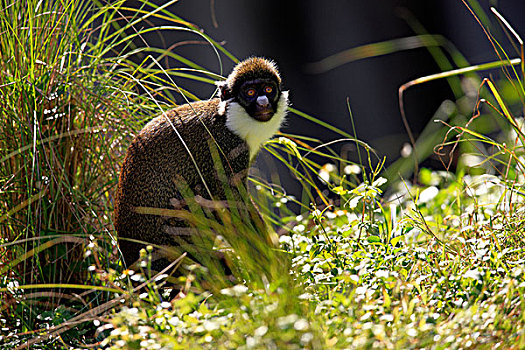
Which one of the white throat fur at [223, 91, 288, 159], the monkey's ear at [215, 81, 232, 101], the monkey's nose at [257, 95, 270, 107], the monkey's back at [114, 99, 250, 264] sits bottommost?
the monkey's back at [114, 99, 250, 264]

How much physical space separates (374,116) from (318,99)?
59cm

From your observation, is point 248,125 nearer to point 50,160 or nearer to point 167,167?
point 167,167

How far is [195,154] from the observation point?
3.37 metres

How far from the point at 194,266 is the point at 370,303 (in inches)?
25.1

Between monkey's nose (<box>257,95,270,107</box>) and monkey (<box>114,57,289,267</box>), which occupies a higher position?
monkey's nose (<box>257,95,270,107</box>)

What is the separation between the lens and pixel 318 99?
21.9 feet

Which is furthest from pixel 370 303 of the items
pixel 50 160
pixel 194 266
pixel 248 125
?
pixel 50 160

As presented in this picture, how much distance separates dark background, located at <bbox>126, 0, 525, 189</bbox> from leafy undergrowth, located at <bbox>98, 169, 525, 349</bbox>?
3474 mm

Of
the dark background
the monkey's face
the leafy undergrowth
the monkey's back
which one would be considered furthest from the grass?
the dark background

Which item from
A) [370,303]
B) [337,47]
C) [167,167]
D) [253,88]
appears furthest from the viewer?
[337,47]

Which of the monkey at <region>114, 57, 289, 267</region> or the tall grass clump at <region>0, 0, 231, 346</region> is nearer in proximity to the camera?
the tall grass clump at <region>0, 0, 231, 346</region>

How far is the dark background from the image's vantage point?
21.3ft

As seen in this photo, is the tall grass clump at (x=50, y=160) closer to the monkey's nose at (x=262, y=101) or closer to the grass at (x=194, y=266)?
the grass at (x=194, y=266)

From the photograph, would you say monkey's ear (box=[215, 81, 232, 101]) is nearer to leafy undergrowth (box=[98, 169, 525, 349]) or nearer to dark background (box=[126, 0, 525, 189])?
leafy undergrowth (box=[98, 169, 525, 349])
